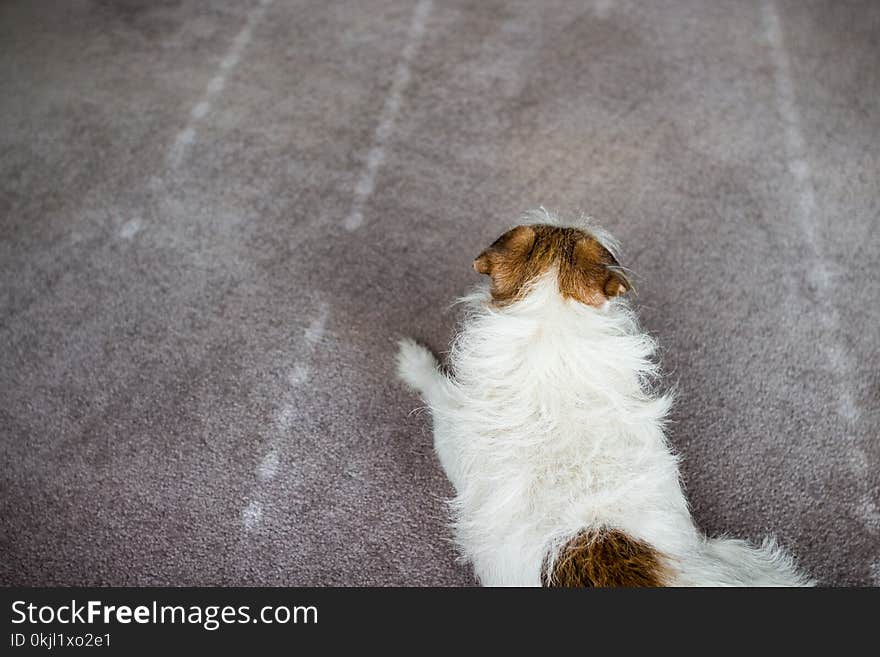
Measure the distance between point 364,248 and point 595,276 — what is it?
949 mm

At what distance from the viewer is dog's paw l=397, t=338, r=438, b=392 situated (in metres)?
1.68

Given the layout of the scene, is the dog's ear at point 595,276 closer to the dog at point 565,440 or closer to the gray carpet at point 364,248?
the dog at point 565,440

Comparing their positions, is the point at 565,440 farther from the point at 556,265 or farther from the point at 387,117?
the point at 387,117

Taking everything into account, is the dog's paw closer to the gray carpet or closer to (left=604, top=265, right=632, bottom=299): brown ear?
the gray carpet

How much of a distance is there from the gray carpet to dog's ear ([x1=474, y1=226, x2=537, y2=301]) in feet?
1.87

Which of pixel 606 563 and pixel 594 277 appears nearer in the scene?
pixel 606 563

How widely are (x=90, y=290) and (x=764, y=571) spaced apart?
1.92m

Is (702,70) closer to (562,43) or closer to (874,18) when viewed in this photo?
(562,43)

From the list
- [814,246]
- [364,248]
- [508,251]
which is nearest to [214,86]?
[364,248]

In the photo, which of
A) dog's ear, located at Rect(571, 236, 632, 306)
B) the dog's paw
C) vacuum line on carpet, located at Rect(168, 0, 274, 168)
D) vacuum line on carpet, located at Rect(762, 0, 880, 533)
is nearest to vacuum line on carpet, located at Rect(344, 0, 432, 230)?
the dog's paw

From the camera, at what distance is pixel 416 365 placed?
67.1 inches

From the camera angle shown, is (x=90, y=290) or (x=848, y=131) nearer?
(x=90, y=290)

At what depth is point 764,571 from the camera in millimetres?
1322

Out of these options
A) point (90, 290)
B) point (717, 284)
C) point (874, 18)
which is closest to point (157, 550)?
point (90, 290)
